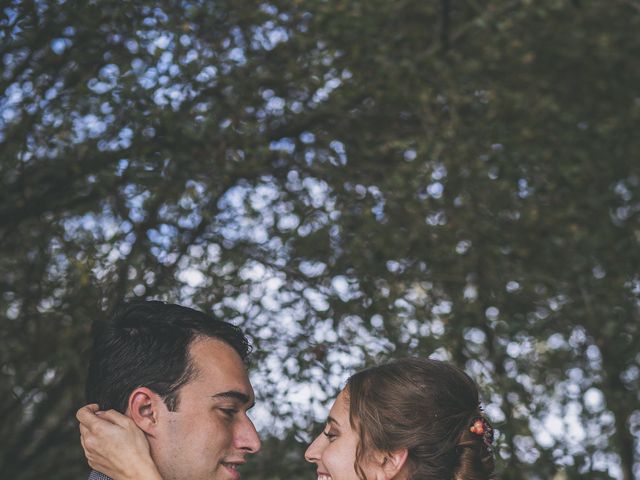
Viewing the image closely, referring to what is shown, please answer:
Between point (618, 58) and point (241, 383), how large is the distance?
3615 mm

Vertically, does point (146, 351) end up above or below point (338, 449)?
above

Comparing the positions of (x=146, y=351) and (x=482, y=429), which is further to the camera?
(x=482, y=429)

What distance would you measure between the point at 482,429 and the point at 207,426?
981 mm

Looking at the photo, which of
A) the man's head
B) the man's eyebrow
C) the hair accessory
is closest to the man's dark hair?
the man's head

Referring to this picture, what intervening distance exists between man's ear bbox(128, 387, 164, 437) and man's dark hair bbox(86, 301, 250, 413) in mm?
20

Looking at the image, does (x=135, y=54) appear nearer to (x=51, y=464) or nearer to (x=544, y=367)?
(x=51, y=464)

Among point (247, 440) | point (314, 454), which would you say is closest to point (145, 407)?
point (247, 440)

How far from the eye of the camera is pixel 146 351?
3170mm

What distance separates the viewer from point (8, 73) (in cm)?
441

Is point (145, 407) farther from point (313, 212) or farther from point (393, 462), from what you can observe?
point (313, 212)

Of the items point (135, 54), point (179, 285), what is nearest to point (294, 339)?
point (179, 285)

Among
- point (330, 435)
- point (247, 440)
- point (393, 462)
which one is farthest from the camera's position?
point (330, 435)

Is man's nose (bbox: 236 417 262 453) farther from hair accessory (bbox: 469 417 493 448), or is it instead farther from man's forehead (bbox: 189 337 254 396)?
hair accessory (bbox: 469 417 493 448)

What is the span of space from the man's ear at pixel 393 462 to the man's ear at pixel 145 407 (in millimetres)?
811
